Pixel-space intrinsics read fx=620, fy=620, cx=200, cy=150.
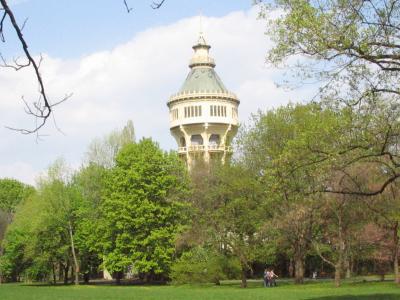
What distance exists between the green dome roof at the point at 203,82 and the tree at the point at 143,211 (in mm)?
24874

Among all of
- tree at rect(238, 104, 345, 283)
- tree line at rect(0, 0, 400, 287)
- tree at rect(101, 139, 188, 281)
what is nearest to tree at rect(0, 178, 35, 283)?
tree line at rect(0, 0, 400, 287)

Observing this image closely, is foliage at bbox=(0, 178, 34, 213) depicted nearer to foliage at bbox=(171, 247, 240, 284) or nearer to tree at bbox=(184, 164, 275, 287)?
foliage at bbox=(171, 247, 240, 284)

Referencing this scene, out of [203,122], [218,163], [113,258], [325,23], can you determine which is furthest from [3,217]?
[325,23]

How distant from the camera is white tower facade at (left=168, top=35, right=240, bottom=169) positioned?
76812 millimetres

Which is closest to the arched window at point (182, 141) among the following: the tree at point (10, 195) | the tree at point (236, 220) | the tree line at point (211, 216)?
the tree line at point (211, 216)

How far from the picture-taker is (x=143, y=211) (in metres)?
51.8

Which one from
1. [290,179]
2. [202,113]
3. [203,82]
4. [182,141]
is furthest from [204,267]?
[203,82]

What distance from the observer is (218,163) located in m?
48.9

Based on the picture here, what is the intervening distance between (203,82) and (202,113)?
16.1 ft

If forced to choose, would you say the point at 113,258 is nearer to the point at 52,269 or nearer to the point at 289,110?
the point at 52,269

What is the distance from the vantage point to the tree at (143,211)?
50688 mm

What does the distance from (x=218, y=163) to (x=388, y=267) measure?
20.6 m

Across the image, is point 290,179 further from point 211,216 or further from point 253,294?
point 211,216

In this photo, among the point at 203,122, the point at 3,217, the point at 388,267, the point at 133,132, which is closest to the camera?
the point at 388,267
